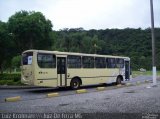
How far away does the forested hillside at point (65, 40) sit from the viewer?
34062 millimetres

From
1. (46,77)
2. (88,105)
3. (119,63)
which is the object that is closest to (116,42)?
(119,63)

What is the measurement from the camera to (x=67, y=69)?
23.6 metres

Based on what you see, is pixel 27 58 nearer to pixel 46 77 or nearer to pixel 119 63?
pixel 46 77

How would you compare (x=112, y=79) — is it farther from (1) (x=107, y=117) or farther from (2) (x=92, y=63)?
(1) (x=107, y=117)

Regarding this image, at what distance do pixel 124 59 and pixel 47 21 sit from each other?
960cm

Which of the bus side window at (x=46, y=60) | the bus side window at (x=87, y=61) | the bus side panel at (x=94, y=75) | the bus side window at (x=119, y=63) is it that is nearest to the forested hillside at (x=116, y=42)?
the bus side window at (x=119, y=63)

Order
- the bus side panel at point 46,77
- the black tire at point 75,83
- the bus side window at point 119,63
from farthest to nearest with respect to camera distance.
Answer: the bus side window at point 119,63
the black tire at point 75,83
the bus side panel at point 46,77

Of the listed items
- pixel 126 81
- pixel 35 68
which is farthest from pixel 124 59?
pixel 35 68

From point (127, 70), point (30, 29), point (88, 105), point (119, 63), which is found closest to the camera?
point (88, 105)

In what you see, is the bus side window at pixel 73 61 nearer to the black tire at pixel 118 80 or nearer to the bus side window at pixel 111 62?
the bus side window at pixel 111 62

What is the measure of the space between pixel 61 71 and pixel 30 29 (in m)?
11.6

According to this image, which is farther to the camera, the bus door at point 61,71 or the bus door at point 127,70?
the bus door at point 127,70

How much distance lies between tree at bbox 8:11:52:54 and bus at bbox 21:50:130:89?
351 inches

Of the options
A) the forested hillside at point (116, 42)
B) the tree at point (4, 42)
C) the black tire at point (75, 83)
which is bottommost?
the black tire at point (75, 83)
